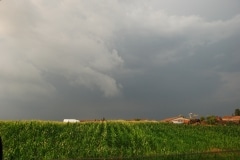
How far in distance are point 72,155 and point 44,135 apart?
11794 mm

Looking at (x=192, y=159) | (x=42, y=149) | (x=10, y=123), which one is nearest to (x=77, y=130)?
(x=10, y=123)

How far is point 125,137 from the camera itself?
48.7 meters

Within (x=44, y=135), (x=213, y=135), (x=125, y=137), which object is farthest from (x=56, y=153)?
(x=213, y=135)

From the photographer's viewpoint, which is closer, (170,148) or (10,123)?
(170,148)

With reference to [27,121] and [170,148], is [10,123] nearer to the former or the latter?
[27,121]

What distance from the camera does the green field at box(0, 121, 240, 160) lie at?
36.9 m

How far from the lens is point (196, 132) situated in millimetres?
60438

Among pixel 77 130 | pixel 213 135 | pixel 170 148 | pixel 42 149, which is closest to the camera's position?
pixel 42 149

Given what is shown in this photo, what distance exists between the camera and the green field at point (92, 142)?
36.9 metres

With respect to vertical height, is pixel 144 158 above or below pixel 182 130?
below

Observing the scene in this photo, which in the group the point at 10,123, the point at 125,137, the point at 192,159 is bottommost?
the point at 192,159

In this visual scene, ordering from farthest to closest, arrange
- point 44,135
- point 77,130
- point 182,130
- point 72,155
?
point 182,130
point 77,130
point 44,135
point 72,155

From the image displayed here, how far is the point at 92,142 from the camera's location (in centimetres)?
4359

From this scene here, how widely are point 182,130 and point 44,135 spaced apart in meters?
24.2
